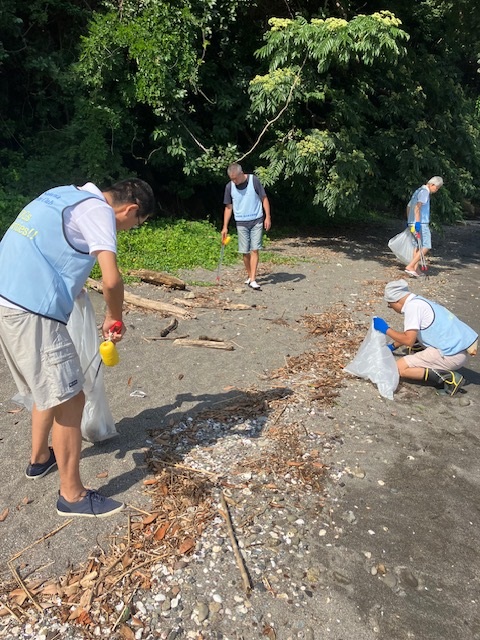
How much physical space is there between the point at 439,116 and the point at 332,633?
11.8 m

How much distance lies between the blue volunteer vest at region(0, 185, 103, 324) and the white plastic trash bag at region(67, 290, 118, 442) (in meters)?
0.69

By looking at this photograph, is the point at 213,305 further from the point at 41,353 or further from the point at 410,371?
the point at 41,353

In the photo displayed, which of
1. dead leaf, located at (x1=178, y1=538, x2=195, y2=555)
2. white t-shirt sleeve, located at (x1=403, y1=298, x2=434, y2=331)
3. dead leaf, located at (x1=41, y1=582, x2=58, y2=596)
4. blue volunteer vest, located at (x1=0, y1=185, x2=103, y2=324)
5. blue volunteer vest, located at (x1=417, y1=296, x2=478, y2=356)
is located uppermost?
blue volunteer vest, located at (x1=0, y1=185, x2=103, y2=324)

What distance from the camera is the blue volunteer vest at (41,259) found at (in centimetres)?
253

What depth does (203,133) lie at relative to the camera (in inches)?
474

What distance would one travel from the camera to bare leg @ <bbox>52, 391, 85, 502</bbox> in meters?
2.75

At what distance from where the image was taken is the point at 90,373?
3391 millimetres

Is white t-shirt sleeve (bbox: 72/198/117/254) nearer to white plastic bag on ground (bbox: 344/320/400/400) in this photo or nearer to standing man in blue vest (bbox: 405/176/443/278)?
white plastic bag on ground (bbox: 344/320/400/400)

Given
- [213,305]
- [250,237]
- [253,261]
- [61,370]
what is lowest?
[213,305]

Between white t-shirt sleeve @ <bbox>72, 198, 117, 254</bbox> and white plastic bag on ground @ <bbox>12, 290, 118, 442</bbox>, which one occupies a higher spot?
white t-shirt sleeve @ <bbox>72, 198, 117, 254</bbox>

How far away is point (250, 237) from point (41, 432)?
525cm

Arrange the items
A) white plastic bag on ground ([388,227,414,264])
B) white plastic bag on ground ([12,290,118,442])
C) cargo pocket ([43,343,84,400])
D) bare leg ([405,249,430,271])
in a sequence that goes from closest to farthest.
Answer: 1. cargo pocket ([43,343,84,400])
2. white plastic bag on ground ([12,290,118,442])
3. white plastic bag on ground ([388,227,414,264])
4. bare leg ([405,249,430,271])

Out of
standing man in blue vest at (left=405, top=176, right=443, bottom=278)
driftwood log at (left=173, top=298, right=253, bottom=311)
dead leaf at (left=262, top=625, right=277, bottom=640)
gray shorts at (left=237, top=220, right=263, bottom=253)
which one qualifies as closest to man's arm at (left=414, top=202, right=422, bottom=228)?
standing man in blue vest at (left=405, top=176, right=443, bottom=278)

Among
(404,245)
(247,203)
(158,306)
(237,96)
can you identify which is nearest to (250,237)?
(247,203)
